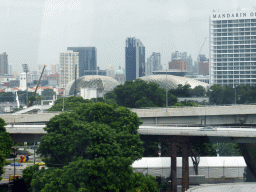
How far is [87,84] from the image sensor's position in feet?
198

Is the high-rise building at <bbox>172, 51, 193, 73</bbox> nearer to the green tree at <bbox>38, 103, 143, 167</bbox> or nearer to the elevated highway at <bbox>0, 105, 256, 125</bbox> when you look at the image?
the elevated highway at <bbox>0, 105, 256, 125</bbox>

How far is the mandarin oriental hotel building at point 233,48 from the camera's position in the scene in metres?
64.6

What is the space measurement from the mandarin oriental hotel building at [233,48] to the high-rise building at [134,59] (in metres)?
19.6

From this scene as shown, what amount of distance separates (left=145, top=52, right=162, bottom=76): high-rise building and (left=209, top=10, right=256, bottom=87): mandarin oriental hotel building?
18213 millimetres

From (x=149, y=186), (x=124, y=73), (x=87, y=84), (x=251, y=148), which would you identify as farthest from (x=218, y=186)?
(x=124, y=73)

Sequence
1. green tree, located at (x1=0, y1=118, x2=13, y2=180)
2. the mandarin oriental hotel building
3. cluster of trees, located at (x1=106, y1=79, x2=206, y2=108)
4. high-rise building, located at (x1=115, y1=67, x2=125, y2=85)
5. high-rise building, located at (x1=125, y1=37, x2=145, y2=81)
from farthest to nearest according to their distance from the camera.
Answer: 1. high-rise building, located at (x1=115, y1=67, x2=125, y2=85)
2. high-rise building, located at (x1=125, y1=37, x2=145, y2=81)
3. the mandarin oriental hotel building
4. cluster of trees, located at (x1=106, y1=79, x2=206, y2=108)
5. green tree, located at (x1=0, y1=118, x2=13, y2=180)

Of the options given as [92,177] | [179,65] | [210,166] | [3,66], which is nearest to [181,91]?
[210,166]

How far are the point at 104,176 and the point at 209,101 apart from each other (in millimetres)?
34247

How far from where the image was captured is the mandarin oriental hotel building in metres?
64.6

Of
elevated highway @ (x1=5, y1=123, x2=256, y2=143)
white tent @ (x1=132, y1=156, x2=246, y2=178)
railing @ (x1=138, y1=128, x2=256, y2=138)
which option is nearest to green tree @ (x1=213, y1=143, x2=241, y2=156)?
white tent @ (x1=132, y1=156, x2=246, y2=178)

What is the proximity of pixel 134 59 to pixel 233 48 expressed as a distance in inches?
1138

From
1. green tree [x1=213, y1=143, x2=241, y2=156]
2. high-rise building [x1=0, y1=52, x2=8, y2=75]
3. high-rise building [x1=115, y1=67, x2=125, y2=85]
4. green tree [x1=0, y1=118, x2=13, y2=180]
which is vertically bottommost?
green tree [x1=213, y1=143, x2=241, y2=156]

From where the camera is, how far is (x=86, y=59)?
81500mm

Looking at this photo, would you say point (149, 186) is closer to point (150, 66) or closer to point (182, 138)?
point (182, 138)
